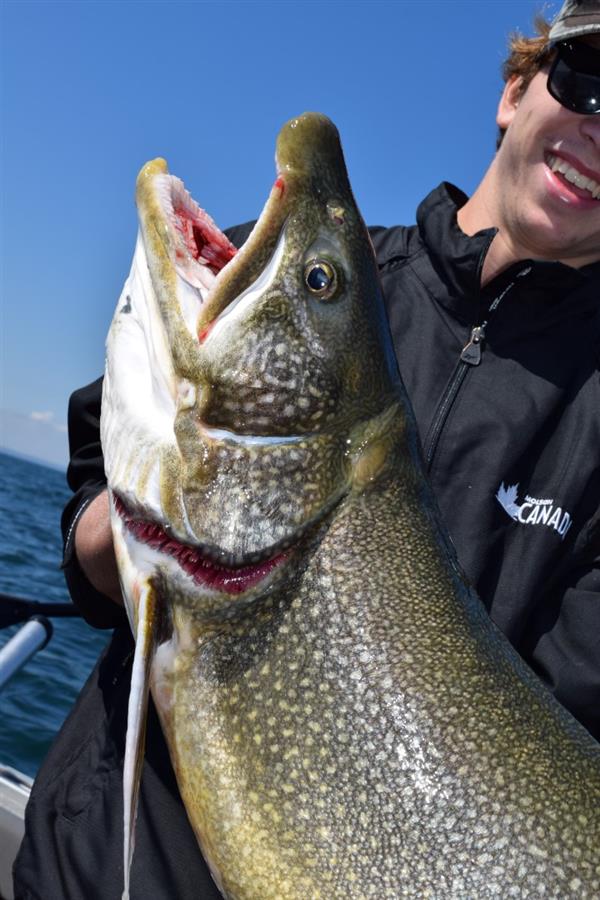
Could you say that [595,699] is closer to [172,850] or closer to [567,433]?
[567,433]

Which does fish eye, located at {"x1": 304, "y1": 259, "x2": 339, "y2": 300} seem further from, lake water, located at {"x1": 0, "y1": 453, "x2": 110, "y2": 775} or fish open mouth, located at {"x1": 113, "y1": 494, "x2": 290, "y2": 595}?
lake water, located at {"x1": 0, "y1": 453, "x2": 110, "y2": 775}

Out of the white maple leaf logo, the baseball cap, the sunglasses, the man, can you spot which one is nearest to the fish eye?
the man

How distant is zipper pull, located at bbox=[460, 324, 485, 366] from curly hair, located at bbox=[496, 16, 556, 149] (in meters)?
1.07

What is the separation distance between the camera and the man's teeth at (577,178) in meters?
3.09

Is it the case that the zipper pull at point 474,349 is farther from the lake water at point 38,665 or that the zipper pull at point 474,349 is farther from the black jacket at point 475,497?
the lake water at point 38,665

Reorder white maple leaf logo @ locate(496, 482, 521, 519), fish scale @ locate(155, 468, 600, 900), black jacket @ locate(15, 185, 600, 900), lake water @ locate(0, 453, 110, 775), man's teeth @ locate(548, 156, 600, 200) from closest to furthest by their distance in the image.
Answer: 1. fish scale @ locate(155, 468, 600, 900)
2. black jacket @ locate(15, 185, 600, 900)
3. white maple leaf logo @ locate(496, 482, 521, 519)
4. man's teeth @ locate(548, 156, 600, 200)
5. lake water @ locate(0, 453, 110, 775)

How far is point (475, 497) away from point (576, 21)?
1.76 m

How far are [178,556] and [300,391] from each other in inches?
21.3

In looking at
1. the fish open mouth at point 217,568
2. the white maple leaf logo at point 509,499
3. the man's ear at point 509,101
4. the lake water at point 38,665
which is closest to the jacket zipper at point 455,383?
the white maple leaf logo at point 509,499

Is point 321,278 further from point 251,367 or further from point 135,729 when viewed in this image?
point 135,729

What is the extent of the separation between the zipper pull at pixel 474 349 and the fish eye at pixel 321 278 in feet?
2.54

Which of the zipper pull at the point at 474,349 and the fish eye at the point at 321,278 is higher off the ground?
the fish eye at the point at 321,278

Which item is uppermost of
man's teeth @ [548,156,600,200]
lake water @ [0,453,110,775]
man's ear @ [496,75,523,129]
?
man's ear @ [496,75,523,129]

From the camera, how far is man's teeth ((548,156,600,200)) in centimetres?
309
